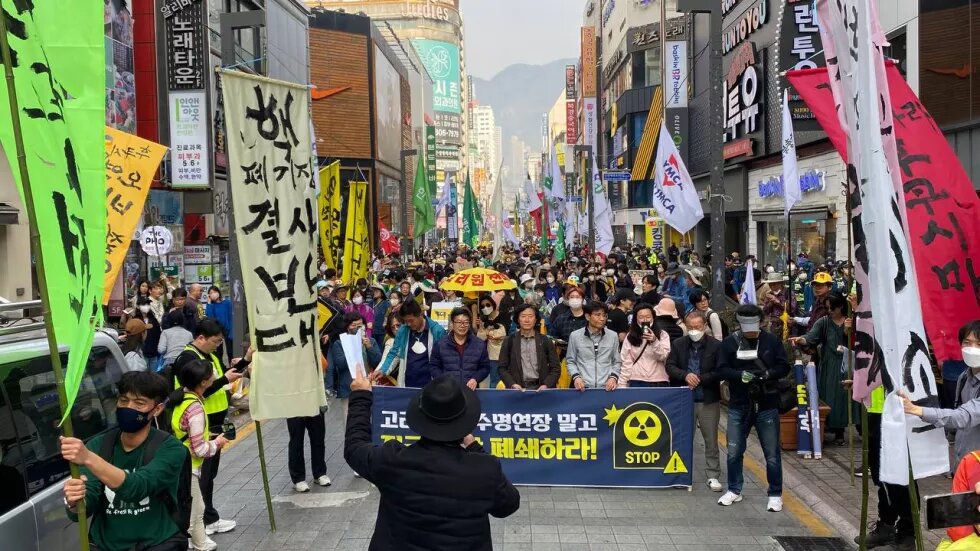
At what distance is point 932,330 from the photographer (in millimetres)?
6051

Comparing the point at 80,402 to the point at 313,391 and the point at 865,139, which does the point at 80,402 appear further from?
the point at 865,139

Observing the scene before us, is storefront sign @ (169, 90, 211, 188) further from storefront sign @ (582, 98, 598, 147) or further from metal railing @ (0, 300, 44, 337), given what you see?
storefront sign @ (582, 98, 598, 147)

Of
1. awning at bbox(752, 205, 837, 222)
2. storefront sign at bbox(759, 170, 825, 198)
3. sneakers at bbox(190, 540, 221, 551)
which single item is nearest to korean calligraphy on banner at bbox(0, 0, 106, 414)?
sneakers at bbox(190, 540, 221, 551)

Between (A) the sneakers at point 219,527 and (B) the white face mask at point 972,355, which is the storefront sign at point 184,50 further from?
(B) the white face mask at point 972,355

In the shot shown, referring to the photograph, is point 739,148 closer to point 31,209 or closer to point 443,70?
point 31,209

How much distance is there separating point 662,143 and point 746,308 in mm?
8594

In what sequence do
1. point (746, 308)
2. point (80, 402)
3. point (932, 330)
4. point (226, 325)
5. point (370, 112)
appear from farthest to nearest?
point (370, 112), point (226, 325), point (746, 308), point (932, 330), point (80, 402)

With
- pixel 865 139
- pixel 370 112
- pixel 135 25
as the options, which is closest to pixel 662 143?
pixel 865 139

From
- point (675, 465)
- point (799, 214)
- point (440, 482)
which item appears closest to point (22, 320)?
point (440, 482)

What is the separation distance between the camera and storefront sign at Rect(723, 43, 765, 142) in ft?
98.3

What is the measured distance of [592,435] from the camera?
8484mm

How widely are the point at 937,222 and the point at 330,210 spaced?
1102 centimetres

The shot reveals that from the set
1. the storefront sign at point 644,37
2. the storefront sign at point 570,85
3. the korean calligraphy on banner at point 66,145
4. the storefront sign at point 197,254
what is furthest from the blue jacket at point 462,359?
the storefront sign at point 570,85

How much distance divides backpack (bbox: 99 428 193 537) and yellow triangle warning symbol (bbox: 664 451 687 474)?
16.3ft
